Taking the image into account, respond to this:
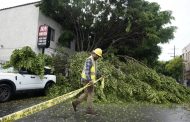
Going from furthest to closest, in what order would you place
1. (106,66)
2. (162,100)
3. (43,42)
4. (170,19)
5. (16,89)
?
(170,19), (43,42), (106,66), (162,100), (16,89)

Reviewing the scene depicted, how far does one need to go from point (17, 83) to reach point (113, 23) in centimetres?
1472

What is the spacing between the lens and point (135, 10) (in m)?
24.2

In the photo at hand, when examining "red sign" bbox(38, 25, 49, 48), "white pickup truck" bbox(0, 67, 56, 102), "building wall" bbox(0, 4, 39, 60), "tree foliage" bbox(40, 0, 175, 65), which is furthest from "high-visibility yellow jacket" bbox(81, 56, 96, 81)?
"tree foliage" bbox(40, 0, 175, 65)

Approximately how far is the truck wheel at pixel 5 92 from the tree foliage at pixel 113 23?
12.6 meters

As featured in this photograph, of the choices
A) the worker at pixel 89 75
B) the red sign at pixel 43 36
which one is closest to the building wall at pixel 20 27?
the red sign at pixel 43 36

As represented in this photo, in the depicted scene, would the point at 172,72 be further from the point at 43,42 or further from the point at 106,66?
the point at 106,66

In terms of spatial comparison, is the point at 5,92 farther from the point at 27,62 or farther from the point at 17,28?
the point at 17,28

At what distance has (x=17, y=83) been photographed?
12.3 metres

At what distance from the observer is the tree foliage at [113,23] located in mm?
24266

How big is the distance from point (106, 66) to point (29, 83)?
389 centimetres

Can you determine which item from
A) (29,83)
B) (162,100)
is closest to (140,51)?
(162,100)

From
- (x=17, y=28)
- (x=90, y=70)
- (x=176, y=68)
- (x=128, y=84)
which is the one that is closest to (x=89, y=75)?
(x=90, y=70)

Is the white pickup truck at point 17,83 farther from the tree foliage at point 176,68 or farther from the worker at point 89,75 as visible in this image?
the tree foliage at point 176,68

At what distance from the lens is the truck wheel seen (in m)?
11.7
